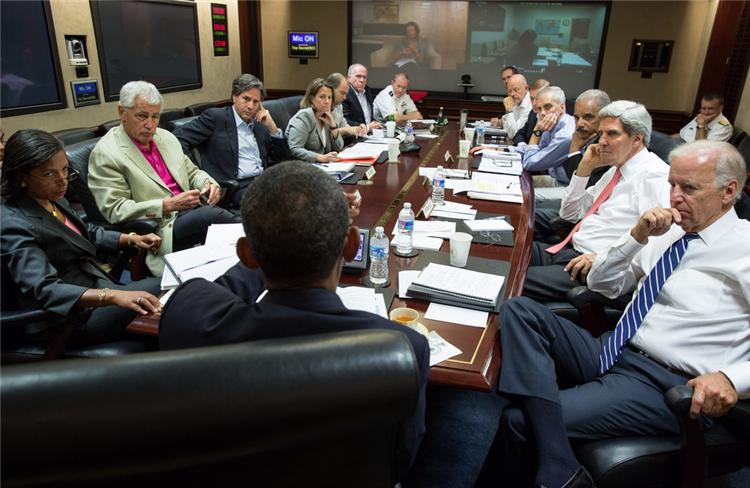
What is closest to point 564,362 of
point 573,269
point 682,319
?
point 682,319

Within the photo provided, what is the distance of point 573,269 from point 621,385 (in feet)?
2.40

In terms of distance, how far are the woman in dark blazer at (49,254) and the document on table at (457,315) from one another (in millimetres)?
864

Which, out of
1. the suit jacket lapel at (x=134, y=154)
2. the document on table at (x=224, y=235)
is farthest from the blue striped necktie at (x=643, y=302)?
the suit jacket lapel at (x=134, y=154)

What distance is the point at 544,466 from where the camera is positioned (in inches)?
52.7

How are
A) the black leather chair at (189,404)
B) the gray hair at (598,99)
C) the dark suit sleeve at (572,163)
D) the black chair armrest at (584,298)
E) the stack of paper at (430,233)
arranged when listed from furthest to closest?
the dark suit sleeve at (572,163)
the gray hair at (598,99)
the stack of paper at (430,233)
the black chair armrest at (584,298)
the black leather chair at (189,404)

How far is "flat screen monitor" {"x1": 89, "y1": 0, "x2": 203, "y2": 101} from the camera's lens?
4.18m

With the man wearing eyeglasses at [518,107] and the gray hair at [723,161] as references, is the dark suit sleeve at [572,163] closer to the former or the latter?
the man wearing eyeglasses at [518,107]

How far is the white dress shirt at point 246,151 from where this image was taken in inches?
133

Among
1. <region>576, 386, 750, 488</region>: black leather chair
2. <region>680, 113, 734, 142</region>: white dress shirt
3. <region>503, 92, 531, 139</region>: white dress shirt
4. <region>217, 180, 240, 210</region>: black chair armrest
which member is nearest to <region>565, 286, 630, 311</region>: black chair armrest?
<region>576, 386, 750, 488</region>: black leather chair

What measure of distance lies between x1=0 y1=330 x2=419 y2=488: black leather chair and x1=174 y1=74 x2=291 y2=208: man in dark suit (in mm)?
2937

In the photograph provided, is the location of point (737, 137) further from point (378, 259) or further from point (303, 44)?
point (303, 44)

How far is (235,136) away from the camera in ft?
10.9

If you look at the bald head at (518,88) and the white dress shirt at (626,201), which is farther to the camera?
the bald head at (518,88)

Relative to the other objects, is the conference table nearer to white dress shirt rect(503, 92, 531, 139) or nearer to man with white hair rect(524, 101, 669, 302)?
man with white hair rect(524, 101, 669, 302)
